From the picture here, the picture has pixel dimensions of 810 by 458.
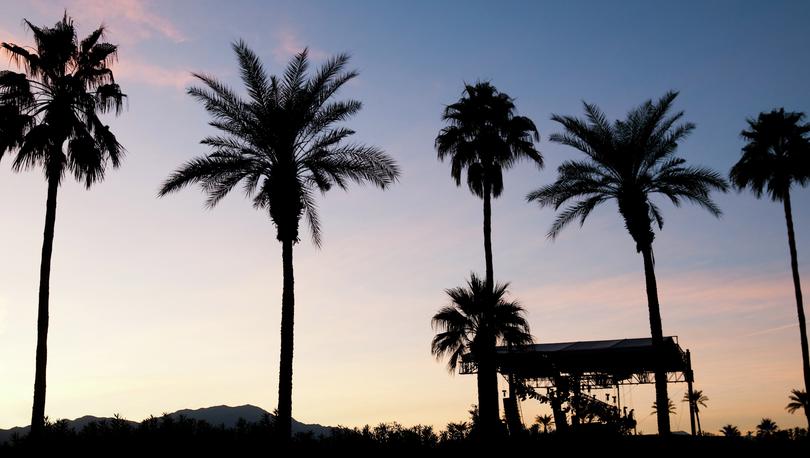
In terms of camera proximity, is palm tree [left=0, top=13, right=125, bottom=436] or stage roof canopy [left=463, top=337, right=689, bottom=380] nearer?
palm tree [left=0, top=13, right=125, bottom=436]

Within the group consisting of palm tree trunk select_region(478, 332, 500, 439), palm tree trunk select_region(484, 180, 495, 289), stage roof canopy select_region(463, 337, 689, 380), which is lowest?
palm tree trunk select_region(478, 332, 500, 439)

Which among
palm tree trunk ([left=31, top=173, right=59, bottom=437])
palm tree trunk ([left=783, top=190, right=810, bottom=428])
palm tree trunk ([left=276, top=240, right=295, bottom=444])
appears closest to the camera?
palm tree trunk ([left=31, top=173, right=59, bottom=437])

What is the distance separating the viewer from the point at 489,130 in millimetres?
42875

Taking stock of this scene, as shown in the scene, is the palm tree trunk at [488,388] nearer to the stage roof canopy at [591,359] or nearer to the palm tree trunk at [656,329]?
the stage roof canopy at [591,359]

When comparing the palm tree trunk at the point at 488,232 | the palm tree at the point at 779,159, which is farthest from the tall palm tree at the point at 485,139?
the palm tree at the point at 779,159

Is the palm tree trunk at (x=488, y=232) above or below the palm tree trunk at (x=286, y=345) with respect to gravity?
above

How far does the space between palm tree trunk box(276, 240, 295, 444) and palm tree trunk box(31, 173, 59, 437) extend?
7.03 metres

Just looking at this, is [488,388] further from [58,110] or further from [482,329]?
[58,110]

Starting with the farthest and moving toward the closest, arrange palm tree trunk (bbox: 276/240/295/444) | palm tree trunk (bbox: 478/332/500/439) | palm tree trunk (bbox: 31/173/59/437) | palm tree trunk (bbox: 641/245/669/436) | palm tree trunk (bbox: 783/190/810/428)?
palm tree trunk (bbox: 783/190/810/428)
palm tree trunk (bbox: 478/332/500/439)
palm tree trunk (bbox: 641/245/669/436)
palm tree trunk (bbox: 276/240/295/444)
palm tree trunk (bbox: 31/173/59/437)

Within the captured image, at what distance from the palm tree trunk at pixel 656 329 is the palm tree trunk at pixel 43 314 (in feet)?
69.6

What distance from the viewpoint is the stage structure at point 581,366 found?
43125mm

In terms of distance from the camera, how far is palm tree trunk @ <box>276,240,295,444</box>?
2648 cm

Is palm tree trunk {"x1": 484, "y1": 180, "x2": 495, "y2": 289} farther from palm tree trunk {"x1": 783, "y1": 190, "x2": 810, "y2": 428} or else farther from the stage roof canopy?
palm tree trunk {"x1": 783, "y1": 190, "x2": 810, "y2": 428}

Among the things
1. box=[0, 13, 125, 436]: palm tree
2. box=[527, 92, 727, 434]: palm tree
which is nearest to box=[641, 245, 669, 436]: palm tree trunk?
box=[527, 92, 727, 434]: palm tree
